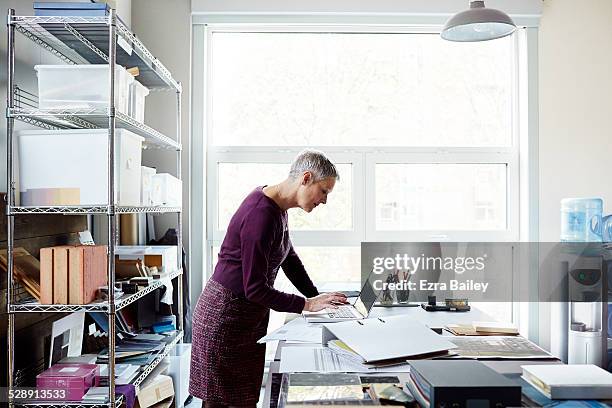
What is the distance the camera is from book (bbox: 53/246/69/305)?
208cm

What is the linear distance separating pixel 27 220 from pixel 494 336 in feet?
5.98

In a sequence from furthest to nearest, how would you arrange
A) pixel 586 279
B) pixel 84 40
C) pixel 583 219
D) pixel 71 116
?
pixel 583 219
pixel 586 279
pixel 84 40
pixel 71 116

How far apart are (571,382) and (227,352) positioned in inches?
47.5

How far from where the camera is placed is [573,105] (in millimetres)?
3596

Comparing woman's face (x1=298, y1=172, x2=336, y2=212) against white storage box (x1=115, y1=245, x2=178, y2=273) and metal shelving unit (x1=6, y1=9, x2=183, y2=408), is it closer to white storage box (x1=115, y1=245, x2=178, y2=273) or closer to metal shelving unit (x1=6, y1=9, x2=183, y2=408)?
metal shelving unit (x1=6, y1=9, x2=183, y2=408)

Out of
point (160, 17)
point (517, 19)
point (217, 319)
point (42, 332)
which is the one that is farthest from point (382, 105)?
point (42, 332)

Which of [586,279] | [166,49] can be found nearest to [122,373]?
[166,49]

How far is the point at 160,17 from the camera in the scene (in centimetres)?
353

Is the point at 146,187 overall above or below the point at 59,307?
above

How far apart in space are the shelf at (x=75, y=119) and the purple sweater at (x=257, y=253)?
648mm

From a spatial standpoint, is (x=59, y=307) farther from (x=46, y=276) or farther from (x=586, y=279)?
(x=586, y=279)

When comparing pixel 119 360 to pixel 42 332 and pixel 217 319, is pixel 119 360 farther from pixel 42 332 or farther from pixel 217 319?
pixel 217 319

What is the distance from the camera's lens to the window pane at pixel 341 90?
3.65 m

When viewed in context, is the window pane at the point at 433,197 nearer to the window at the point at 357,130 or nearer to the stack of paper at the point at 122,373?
the window at the point at 357,130
